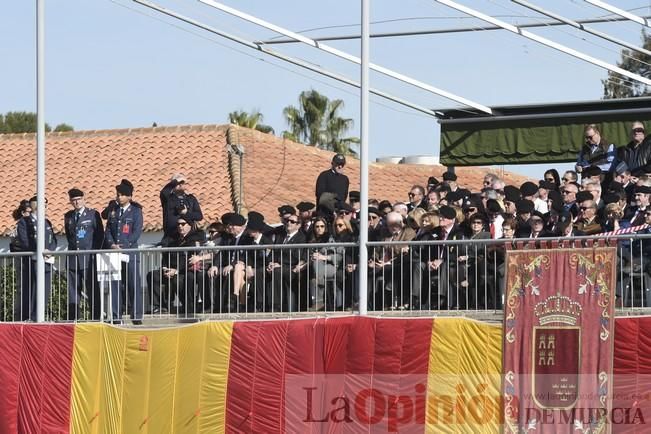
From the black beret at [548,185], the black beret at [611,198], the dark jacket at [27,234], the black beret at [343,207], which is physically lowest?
the dark jacket at [27,234]

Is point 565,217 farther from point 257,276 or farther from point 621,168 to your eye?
point 257,276

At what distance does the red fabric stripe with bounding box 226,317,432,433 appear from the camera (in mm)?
16281

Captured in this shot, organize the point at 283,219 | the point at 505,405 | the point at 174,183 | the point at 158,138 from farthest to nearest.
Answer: the point at 158,138 < the point at 174,183 < the point at 283,219 < the point at 505,405

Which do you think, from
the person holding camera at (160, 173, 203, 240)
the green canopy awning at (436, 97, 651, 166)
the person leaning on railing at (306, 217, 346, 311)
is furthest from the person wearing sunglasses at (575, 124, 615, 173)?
the person holding camera at (160, 173, 203, 240)

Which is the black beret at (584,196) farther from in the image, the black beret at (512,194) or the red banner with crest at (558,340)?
the black beret at (512,194)

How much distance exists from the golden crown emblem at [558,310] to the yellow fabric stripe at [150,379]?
12.8 feet

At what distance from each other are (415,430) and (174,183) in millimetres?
5495

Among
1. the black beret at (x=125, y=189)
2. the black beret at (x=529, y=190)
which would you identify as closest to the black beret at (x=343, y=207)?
the black beret at (x=529, y=190)

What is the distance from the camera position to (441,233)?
16812 millimetres

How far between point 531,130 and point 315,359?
6.98 m

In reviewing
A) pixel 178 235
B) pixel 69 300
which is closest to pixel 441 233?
pixel 178 235

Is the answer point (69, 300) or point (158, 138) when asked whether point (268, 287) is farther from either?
point (158, 138)

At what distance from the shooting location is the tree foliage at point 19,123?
263ft

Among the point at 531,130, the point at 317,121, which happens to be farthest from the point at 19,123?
the point at 531,130
